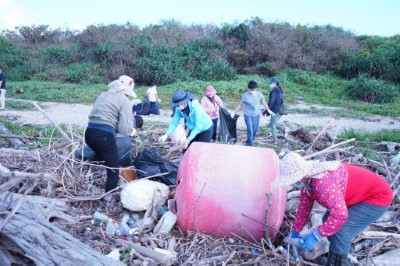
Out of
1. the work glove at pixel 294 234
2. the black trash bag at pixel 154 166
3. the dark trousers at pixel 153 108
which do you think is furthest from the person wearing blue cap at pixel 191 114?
the dark trousers at pixel 153 108

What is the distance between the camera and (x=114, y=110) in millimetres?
4367

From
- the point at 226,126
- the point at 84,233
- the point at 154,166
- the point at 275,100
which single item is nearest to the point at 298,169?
the point at 84,233

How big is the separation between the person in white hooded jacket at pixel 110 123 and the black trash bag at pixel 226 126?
3177mm

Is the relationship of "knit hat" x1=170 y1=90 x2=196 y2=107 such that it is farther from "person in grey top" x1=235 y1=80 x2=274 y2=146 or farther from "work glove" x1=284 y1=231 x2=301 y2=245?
"person in grey top" x1=235 y1=80 x2=274 y2=146

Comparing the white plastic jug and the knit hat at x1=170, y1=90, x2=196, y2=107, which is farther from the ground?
the knit hat at x1=170, y1=90, x2=196, y2=107

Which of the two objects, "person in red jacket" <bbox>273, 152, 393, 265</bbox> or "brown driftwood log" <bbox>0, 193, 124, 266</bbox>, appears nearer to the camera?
"brown driftwood log" <bbox>0, 193, 124, 266</bbox>

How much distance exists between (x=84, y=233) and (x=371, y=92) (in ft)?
49.4

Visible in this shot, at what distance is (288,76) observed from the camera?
20.2 metres

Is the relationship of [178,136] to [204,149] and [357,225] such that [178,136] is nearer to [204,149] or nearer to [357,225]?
[204,149]

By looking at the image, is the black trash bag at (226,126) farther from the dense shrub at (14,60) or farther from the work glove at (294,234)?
the dense shrub at (14,60)

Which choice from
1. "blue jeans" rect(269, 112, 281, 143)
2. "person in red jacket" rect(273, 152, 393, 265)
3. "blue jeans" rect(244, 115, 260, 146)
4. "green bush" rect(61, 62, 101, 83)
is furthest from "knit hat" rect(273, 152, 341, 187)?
"green bush" rect(61, 62, 101, 83)

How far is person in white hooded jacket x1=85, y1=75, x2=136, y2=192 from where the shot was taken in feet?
14.2

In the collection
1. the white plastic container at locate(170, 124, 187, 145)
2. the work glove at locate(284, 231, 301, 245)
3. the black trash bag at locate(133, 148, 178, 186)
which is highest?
the white plastic container at locate(170, 124, 187, 145)

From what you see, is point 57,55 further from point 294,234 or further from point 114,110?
point 294,234
